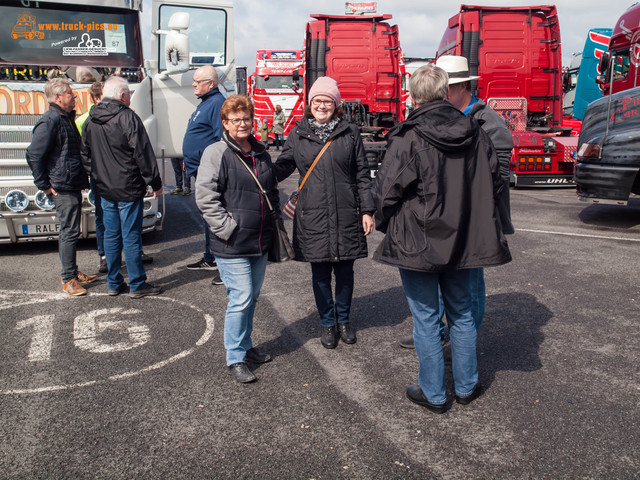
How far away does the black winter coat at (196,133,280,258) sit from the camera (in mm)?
3637

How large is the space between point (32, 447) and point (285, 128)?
2067 centimetres

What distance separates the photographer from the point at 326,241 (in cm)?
409

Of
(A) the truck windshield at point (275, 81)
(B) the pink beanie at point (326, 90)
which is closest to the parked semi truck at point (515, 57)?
(B) the pink beanie at point (326, 90)

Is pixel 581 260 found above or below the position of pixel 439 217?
below

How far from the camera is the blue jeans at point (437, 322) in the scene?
3.20m

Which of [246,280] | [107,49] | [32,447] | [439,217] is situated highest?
[107,49]

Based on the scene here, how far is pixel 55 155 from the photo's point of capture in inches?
221

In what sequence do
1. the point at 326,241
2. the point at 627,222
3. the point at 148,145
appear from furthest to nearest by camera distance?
the point at 627,222 < the point at 148,145 < the point at 326,241

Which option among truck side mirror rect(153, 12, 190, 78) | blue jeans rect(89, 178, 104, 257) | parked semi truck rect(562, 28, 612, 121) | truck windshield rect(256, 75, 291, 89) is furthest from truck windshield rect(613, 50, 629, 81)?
truck windshield rect(256, 75, 291, 89)

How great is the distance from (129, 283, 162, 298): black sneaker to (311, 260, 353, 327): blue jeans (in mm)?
1973

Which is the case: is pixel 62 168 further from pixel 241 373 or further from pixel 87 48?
pixel 241 373

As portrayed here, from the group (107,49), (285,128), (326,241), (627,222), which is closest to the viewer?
(326,241)

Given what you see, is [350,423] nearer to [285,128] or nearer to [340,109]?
[340,109]

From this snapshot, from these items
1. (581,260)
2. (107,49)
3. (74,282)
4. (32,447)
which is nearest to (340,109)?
(32,447)
